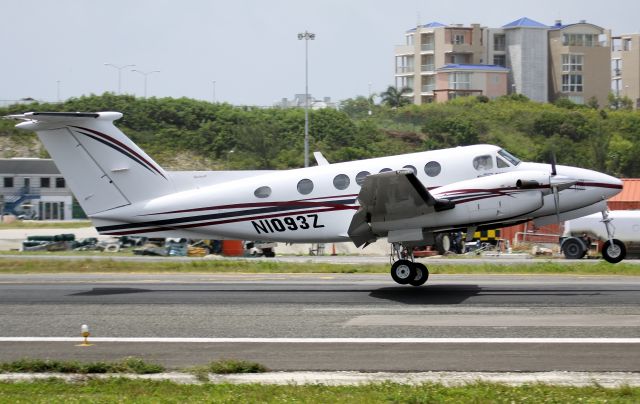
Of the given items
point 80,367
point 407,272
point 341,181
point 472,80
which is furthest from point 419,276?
point 472,80

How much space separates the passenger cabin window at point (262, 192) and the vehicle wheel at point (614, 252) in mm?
9189

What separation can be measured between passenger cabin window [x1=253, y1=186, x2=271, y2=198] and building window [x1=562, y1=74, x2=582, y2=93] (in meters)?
107

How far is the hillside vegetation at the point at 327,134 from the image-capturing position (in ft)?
249

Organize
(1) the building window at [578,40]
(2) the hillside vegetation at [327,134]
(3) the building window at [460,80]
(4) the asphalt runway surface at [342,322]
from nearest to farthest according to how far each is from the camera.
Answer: (4) the asphalt runway surface at [342,322] → (2) the hillside vegetation at [327,134] → (3) the building window at [460,80] → (1) the building window at [578,40]

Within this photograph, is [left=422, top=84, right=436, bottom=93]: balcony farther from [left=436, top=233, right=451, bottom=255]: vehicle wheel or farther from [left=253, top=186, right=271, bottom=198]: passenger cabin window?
[left=253, top=186, right=271, bottom=198]: passenger cabin window

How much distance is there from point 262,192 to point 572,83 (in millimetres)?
107434

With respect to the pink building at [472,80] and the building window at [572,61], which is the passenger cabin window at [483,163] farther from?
the building window at [572,61]

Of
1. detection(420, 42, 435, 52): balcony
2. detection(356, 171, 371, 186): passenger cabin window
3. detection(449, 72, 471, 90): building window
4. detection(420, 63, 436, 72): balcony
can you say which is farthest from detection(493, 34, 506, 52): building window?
detection(356, 171, 371, 186): passenger cabin window

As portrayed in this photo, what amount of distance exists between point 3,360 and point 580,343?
29.5 ft

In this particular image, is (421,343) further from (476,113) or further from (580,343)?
(476,113)

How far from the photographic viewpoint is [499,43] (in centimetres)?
12438

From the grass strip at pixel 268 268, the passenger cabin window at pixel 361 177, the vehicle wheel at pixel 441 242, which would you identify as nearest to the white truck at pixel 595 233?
the grass strip at pixel 268 268

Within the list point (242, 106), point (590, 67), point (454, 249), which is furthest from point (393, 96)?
point (454, 249)

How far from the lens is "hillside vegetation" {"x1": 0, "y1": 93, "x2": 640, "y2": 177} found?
75.8 metres
